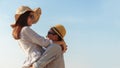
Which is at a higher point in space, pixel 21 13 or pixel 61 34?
pixel 21 13

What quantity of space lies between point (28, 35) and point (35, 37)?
184 millimetres

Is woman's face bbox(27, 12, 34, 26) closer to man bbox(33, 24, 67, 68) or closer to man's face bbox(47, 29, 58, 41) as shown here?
man's face bbox(47, 29, 58, 41)

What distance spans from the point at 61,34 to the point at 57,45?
0.48 metres

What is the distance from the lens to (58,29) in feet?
25.7

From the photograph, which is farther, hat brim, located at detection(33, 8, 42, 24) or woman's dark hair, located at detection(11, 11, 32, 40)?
hat brim, located at detection(33, 8, 42, 24)

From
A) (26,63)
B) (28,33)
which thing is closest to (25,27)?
(28,33)

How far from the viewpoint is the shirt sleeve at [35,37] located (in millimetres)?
7312

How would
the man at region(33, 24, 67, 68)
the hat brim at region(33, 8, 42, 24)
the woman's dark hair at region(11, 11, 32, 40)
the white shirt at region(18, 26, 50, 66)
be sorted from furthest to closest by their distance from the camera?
the hat brim at region(33, 8, 42, 24)
the woman's dark hair at region(11, 11, 32, 40)
the white shirt at region(18, 26, 50, 66)
the man at region(33, 24, 67, 68)

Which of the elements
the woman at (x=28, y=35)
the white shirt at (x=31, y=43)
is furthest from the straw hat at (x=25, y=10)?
the white shirt at (x=31, y=43)

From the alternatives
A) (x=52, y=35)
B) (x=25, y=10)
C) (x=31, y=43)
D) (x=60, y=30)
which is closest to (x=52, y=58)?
(x=31, y=43)

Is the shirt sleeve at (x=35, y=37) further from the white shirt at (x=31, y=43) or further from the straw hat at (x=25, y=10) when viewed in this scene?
the straw hat at (x=25, y=10)

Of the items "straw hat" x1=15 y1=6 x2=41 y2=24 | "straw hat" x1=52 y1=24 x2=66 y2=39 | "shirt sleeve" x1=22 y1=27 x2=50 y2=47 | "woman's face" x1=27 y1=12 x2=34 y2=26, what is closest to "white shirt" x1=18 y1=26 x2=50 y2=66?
"shirt sleeve" x1=22 y1=27 x2=50 y2=47

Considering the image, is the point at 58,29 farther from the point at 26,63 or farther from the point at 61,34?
the point at 26,63

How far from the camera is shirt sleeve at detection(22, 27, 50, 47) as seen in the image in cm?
731
